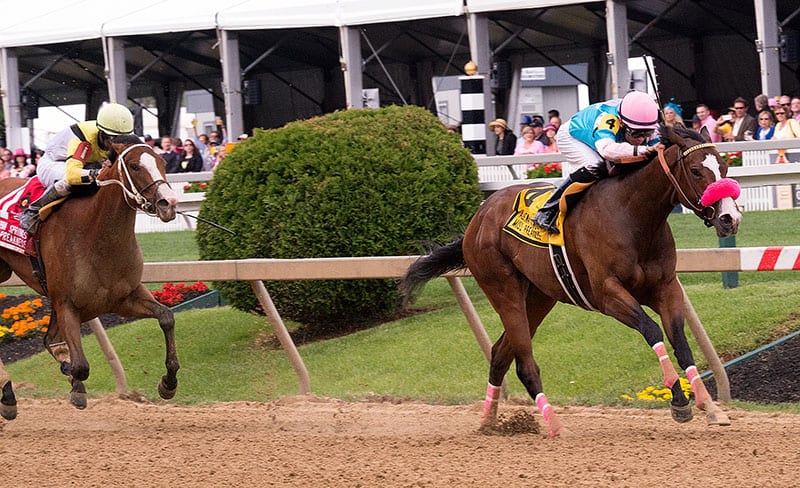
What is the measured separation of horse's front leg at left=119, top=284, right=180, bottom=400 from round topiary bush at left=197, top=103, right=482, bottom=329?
6.59 ft

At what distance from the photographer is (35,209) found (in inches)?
276

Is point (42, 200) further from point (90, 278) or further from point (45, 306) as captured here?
point (45, 306)

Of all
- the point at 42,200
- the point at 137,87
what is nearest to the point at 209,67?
the point at 137,87

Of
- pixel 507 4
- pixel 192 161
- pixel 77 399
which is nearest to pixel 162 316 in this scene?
pixel 77 399

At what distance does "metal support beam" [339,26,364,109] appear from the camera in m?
17.3

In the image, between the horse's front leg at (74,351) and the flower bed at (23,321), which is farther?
the flower bed at (23,321)

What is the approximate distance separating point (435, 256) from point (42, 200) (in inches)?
91.0

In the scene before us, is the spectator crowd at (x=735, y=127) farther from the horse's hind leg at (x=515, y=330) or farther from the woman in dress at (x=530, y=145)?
the horse's hind leg at (x=515, y=330)

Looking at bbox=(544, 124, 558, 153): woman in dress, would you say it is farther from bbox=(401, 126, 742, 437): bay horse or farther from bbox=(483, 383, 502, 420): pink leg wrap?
bbox=(483, 383, 502, 420): pink leg wrap

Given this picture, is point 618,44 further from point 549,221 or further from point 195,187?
point 549,221

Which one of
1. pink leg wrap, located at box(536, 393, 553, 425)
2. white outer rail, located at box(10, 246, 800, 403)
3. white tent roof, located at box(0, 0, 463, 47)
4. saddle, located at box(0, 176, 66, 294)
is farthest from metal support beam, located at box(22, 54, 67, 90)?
pink leg wrap, located at box(536, 393, 553, 425)

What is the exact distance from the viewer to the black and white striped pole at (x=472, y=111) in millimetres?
13719

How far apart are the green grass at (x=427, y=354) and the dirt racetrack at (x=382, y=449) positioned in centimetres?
56

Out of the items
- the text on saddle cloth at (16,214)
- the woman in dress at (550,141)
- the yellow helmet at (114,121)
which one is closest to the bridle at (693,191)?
the yellow helmet at (114,121)
